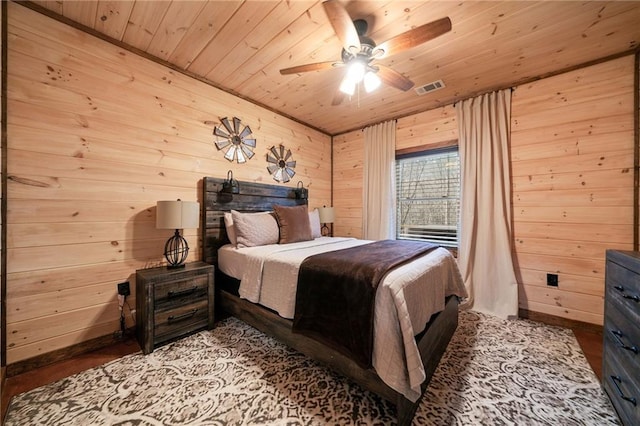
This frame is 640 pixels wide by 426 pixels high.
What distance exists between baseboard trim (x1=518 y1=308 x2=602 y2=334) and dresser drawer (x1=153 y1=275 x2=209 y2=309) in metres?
3.37

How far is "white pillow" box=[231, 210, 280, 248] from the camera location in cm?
254

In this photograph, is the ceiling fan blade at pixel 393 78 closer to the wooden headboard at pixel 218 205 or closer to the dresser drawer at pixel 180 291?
the wooden headboard at pixel 218 205

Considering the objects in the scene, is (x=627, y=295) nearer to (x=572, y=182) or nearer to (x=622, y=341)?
(x=622, y=341)

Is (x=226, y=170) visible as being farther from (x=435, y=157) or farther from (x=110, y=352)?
(x=435, y=157)

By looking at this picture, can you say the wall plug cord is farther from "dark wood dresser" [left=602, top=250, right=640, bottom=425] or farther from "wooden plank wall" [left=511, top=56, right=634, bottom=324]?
"wooden plank wall" [left=511, top=56, right=634, bottom=324]

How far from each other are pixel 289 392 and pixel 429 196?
301 cm

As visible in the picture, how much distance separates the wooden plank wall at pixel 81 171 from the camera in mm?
1722

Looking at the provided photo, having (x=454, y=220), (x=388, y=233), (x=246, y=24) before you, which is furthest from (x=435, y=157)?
(x=246, y=24)

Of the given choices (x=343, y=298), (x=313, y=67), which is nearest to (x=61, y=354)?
(x=343, y=298)

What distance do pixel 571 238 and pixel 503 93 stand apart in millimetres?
1728

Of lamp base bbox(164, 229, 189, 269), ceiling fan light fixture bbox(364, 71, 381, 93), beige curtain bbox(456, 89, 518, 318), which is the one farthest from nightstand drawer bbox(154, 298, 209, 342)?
beige curtain bbox(456, 89, 518, 318)

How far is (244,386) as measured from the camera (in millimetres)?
1590

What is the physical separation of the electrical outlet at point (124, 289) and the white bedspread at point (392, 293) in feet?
2.62

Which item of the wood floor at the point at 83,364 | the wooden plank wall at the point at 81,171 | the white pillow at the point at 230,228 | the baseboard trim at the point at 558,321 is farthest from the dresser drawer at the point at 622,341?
the wooden plank wall at the point at 81,171
